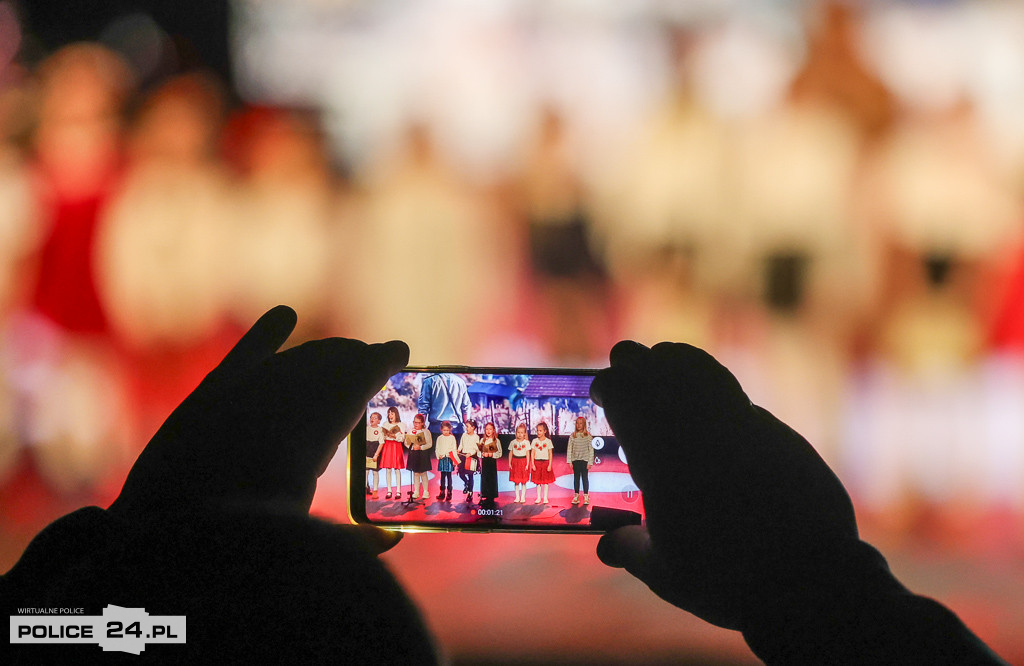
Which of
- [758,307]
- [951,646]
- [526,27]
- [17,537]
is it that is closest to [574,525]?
[951,646]

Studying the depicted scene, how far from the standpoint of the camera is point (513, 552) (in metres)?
0.81

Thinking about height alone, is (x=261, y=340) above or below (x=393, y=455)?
above

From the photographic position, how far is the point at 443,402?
0.61 m

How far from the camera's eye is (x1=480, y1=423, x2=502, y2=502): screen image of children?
0.61 meters

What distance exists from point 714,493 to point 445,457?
29cm

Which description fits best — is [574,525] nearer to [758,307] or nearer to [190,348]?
[758,307]

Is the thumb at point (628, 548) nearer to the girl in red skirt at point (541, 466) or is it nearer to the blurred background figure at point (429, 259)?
the girl in red skirt at point (541, 466)

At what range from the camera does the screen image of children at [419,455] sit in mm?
605

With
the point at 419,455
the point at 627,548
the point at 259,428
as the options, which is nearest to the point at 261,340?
the point at 259,428

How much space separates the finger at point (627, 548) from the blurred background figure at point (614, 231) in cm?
26

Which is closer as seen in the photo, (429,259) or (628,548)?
(628,548)

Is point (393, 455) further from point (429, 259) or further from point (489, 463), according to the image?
point (429, 259)

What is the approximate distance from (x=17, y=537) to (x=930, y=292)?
4.79 ft

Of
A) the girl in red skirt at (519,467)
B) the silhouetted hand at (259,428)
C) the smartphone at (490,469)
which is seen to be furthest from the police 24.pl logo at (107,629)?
the girl in red skirt at (519,467)
